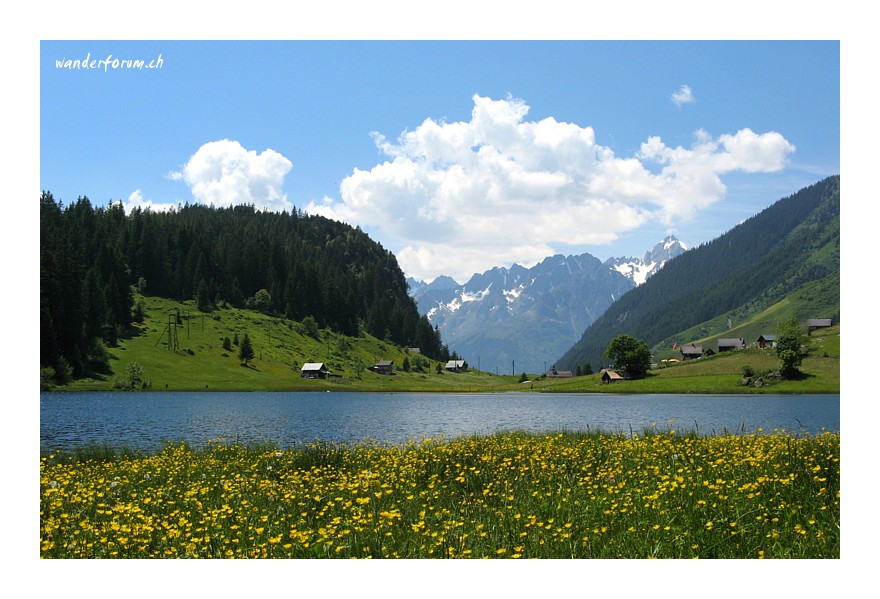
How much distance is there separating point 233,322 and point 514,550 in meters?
184

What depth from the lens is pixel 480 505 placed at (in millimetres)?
12406

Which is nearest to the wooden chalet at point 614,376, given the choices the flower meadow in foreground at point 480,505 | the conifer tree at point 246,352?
the conifer tree at point 246,352

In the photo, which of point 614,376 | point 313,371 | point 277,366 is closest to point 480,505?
point 277,366

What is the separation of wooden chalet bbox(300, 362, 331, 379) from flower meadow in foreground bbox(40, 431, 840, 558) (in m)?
153

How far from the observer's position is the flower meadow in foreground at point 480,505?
965cm

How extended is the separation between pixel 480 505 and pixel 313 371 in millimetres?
162701

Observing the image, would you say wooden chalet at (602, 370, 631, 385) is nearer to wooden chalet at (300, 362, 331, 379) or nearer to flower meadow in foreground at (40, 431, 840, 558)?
wooden chalet at (300, 362, 331, 379)

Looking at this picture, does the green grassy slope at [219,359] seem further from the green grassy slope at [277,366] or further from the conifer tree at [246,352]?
the conifer tree at [246,352]

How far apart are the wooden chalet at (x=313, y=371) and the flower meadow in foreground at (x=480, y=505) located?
504 ft

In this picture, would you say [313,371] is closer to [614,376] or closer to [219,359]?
[219,359]
